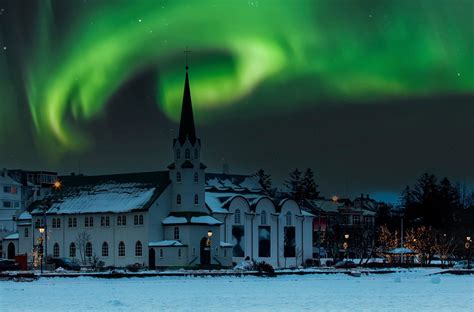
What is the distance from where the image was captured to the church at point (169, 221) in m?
124

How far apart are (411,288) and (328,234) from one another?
100924 millimetres

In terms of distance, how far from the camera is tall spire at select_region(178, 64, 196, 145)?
12794 centimetres

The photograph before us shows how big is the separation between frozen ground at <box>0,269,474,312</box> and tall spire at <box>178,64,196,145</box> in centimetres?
3992

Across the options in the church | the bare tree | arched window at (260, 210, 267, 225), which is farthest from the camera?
arched window at (260, 210, 267, 225)

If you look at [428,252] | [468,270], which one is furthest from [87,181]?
[468,270]

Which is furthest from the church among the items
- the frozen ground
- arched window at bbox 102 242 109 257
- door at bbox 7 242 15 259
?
the frozen ground

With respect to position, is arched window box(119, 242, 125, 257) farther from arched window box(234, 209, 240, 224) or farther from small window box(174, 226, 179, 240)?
arched window box(234, 209, 240, 224)

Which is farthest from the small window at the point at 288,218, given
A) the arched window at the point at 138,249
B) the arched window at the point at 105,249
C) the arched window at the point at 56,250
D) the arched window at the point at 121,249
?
the arched window at the point at 56,250

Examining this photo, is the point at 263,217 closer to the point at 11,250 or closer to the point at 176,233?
the point at 176,233

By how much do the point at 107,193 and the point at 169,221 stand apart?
37.9 feet

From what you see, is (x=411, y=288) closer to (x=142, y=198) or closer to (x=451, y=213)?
(x=142, y=198)

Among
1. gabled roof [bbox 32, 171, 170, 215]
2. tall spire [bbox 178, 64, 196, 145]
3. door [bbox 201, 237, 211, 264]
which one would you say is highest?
tall spire [bbox 178, 64, 196, 145]

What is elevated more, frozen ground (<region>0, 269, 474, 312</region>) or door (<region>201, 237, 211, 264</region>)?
door (<region>201, 237, 211, 264</region>)

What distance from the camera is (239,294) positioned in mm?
63875
